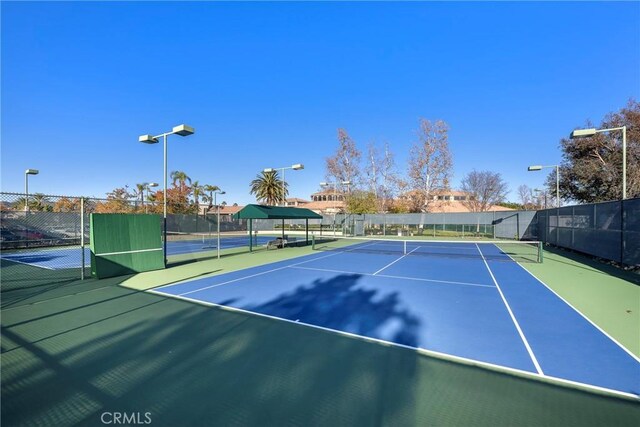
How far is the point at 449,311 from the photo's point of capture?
712 centimetres

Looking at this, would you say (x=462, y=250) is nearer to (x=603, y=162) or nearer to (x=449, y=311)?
(x=603, y=162)

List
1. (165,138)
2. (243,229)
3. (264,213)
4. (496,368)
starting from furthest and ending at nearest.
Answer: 1. (243,229)
2. (264,213)
3. (165,138)
4. (496,368)

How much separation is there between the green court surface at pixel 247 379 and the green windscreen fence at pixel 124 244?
3.92 m

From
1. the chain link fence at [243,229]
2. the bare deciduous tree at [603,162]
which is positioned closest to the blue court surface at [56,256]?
the chain link fence at [243,229]

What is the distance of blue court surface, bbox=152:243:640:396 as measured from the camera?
469 cm

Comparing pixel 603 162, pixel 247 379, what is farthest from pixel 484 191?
pixel 247 379

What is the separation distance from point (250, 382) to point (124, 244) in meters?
10.2

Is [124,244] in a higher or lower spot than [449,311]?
higher

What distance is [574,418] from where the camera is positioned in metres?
3.34

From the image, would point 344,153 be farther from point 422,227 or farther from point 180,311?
point 180,311

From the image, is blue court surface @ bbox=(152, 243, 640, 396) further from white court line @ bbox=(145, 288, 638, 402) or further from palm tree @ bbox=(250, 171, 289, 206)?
palm tree @ bbox=(250, 171, 289, 206)

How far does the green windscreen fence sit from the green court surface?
392cm

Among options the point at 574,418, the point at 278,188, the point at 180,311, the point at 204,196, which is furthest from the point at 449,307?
the point at 204,196

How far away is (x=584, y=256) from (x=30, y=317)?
81.8 ft
